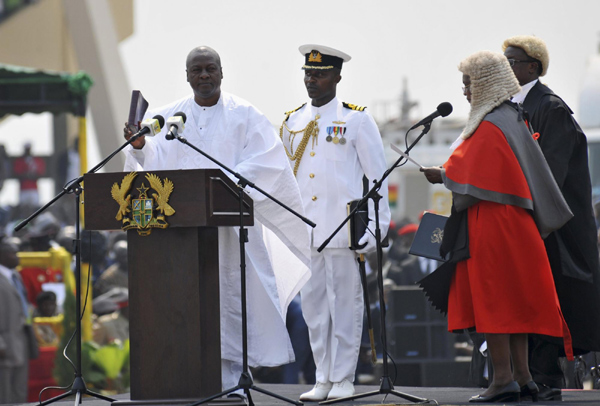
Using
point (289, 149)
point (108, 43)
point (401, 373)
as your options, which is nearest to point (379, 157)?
point (289, 149)

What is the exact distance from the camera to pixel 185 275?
257 inches

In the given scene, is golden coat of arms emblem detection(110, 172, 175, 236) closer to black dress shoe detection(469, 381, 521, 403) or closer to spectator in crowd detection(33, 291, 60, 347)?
black dress shoe detection(469, 381, 521, 403)

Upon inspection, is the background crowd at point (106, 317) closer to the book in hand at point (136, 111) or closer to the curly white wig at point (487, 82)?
the book in hand at point (136, 111)

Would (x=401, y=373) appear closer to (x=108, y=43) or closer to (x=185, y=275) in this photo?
(x=185, y=275)

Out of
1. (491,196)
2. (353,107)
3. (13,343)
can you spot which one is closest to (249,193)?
(353,107)

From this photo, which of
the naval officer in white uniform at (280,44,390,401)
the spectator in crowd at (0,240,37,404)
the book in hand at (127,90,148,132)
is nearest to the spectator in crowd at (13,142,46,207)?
the spectator in crowd at (0,240,37,404)

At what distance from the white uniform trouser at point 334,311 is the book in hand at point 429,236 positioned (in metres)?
0.52

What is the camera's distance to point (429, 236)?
7.49m

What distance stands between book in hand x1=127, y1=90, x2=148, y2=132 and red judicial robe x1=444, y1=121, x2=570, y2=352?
1868 mm

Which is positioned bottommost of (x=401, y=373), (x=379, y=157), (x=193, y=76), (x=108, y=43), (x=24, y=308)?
(x=401, y=373)

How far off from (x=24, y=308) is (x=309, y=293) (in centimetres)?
470

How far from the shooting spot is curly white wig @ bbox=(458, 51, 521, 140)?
6820 millimetres

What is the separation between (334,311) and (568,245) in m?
1.62

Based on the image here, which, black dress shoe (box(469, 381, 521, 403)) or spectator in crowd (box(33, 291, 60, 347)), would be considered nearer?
black dress shoe (box(469, 381, 521, 403))
